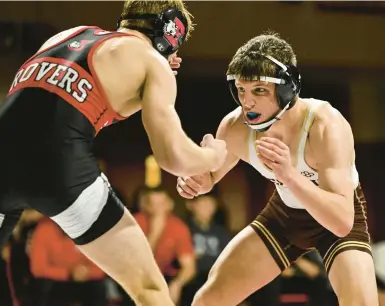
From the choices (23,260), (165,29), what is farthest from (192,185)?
(23,260)

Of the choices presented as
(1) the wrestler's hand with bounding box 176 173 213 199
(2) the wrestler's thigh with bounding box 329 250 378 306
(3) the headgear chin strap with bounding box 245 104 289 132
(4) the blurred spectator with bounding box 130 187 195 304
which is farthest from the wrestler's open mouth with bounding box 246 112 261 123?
(4) the blurred spectator with bounding box 130 187 195 304

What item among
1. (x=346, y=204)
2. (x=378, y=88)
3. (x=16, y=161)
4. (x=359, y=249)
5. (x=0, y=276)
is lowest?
(x=0, y=276)

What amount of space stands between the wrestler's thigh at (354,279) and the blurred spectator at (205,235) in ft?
8.10

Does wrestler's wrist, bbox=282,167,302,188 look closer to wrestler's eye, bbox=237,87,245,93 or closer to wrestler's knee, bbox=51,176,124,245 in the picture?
wrestler's eye, bbox=237,87,245,93

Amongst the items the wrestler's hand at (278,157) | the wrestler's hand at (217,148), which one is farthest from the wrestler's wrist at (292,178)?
the wrestler's hand at (217,148)

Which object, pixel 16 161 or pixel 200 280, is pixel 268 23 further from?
pixel 16 161

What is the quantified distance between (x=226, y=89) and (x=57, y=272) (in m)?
2.61

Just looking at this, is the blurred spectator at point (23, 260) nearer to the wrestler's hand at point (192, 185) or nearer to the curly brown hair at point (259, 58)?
the wrestler's hand at point (192, 185)

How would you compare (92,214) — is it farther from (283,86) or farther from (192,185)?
(283,86)

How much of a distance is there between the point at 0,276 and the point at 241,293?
9.07 feet

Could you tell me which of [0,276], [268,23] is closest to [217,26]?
[268,23]

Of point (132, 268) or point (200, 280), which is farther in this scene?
point (200, 280)

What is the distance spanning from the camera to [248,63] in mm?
3553

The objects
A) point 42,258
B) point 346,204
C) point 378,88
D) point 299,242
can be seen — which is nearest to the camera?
point 346,204
